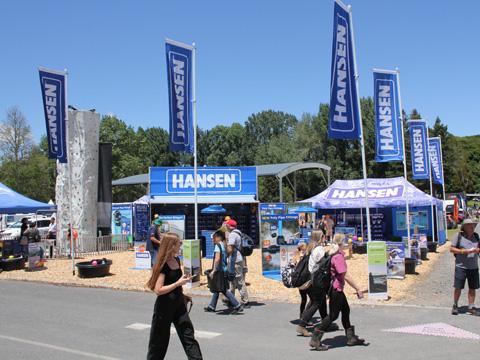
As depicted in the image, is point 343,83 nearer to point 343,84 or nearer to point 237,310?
point 343,84

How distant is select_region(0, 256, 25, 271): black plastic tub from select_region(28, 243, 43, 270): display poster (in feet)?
2.08

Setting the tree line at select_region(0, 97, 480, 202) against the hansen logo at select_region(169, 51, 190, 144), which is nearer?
the hansen logo at select_region(169, 51, 190, 144)

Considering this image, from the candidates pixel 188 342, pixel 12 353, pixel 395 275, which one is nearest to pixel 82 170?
pixel 395 275

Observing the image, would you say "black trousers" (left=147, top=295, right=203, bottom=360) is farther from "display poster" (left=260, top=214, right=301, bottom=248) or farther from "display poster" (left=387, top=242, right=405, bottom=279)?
"display poster" (left=260, top=214, right=301, bottom=248)

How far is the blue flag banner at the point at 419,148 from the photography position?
76.2ft

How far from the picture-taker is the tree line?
54.8 metres

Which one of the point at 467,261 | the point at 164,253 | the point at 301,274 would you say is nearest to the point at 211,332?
the point at 301,274

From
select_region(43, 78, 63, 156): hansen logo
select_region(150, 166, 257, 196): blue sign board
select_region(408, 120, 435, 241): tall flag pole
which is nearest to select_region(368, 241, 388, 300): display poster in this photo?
select_region(43, 78, 63, 156): hansen logo

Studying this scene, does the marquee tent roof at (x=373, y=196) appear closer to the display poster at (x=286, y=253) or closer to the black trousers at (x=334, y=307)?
the display poster at (x=286, y=253)

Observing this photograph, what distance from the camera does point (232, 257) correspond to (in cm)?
979

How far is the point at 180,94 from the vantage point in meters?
13.4

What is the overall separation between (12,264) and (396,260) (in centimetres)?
1280

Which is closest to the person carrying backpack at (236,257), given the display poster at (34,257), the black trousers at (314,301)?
the black trousers at (314,301)

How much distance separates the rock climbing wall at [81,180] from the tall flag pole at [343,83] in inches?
579
